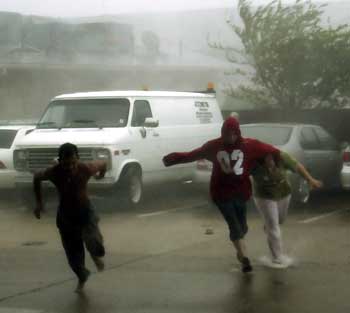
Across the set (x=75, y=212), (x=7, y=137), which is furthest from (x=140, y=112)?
(x=75, y=212)

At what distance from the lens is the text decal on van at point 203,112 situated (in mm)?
14602

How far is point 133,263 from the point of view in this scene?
27.5 feet

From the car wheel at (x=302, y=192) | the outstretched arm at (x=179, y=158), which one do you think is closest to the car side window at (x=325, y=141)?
the car wheel at (x=302, y=192)

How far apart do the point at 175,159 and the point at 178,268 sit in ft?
3.52

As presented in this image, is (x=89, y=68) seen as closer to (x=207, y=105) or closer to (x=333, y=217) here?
(x=207, y=105)

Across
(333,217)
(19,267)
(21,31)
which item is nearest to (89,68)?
(21,31)

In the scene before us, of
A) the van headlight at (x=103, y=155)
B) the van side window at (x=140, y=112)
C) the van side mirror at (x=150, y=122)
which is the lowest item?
the van headlight at (x=103, y=155)

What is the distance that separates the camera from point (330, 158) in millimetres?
13336

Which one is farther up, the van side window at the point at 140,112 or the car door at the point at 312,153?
the van side window at the point at 140,112

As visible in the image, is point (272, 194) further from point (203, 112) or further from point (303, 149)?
point (203, 112)

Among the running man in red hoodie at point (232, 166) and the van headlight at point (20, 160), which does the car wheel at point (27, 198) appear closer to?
the van headlight at point (20, 160)

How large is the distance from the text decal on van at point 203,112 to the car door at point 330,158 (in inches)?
82.0

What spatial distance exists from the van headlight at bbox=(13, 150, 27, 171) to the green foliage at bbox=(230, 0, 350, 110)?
5.30m

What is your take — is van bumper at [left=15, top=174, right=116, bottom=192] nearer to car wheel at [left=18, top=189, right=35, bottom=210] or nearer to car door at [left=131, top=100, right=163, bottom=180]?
car wheel at [left=18, top=189, right=35, bottom=210]
